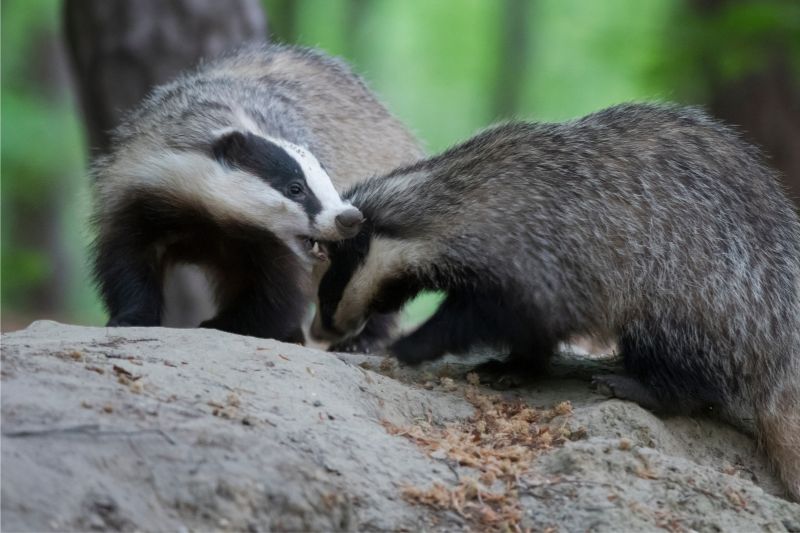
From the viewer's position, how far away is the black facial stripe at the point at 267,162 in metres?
5.15

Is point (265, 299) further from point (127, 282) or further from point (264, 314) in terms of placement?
point (127, 282)

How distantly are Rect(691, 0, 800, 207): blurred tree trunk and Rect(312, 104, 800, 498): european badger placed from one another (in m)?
3.68

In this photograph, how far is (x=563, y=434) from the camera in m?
4.31

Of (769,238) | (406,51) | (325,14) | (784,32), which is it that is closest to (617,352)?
(769,238)

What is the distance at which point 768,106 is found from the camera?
8961mm

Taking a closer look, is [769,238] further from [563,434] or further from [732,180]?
[563,434]

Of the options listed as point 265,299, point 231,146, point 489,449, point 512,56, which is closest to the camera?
point 489,449

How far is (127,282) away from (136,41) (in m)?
3.33

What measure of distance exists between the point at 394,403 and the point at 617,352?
1.75m

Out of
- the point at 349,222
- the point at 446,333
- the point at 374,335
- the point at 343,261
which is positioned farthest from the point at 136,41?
the point at 446,333

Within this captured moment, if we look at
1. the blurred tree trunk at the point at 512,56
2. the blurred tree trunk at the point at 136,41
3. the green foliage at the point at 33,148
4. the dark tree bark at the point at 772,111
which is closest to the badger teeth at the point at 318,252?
the blurred tree trunk at the point at 136,41

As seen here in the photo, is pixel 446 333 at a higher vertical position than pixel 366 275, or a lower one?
lower

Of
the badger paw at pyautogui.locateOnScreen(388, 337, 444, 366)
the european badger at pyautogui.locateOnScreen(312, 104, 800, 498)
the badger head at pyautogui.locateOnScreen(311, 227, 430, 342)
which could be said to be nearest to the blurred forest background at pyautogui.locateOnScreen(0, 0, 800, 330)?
the european badger at pyautogui.locateOnScreen(312, 104, 800, 498)

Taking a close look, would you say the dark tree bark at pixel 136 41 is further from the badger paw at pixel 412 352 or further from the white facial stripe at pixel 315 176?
the badger paw at pixel 412 352
